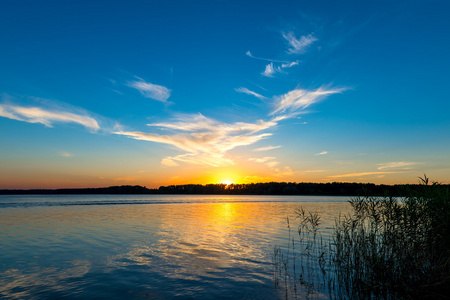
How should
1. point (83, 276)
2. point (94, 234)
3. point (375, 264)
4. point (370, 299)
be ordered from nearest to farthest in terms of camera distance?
1. point (370, 299)
2. point (375, 264)
3. point (83, 276)
4. point (94, 234)

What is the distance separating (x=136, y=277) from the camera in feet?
49.0

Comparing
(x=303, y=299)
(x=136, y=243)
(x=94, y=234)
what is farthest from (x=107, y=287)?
(x=94, y=234)

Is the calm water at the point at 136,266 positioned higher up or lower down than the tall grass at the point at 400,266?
lower down

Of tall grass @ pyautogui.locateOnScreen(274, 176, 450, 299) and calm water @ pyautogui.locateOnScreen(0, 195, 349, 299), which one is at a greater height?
tall grass @ pyautogui.locateOnScreen(274, 176, 450, 299)

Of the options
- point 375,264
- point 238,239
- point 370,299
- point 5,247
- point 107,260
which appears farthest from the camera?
point 238,239

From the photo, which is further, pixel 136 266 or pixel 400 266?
pixel 136 266

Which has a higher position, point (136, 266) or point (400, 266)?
point (400, 266)

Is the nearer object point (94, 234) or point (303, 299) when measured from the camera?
point (303, 299)

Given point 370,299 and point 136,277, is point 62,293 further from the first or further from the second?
point 370,299

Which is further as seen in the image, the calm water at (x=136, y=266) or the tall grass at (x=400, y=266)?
the calm water at (x=136, y=266)

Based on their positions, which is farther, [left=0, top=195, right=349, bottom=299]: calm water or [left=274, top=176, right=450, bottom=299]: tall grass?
[left=0, top=195, right=349, bottom=299]: calm water

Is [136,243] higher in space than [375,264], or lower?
lower

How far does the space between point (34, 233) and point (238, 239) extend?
915 inches

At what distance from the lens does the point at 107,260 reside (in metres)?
18.5
